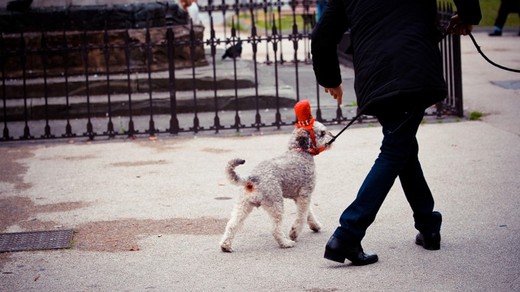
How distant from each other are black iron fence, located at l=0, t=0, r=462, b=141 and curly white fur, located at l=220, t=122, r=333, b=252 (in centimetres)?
493

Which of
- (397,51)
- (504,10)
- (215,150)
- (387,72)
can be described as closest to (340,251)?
(387,72)

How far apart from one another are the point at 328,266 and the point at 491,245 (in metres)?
1.09

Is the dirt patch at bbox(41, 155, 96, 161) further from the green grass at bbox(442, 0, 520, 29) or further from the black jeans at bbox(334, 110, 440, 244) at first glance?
the green grass at bbox(442, 0, 520, 29)

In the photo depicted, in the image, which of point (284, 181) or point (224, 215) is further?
point (224, 215)

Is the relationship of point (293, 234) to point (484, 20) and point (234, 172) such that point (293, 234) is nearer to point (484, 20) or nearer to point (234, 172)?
point (234, 172)

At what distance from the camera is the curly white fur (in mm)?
6125

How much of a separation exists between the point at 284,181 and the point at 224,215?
3.99 feet

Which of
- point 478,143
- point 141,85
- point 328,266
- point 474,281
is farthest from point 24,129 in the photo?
point 474,281

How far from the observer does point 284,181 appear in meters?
6.23

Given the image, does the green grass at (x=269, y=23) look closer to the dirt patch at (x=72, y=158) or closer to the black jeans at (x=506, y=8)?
the black jeans at (x=506, y=8)

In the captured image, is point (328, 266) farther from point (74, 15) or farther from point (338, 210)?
point (74, 15)

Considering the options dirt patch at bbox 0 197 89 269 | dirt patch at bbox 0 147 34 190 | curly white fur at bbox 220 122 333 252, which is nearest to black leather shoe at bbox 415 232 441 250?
curly white fur at bbox 220 122 333 252

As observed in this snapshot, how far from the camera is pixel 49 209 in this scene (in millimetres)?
7809

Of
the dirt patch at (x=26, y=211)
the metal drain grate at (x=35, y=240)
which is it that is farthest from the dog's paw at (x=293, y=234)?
the dirt patch at (x=26, y=211)
